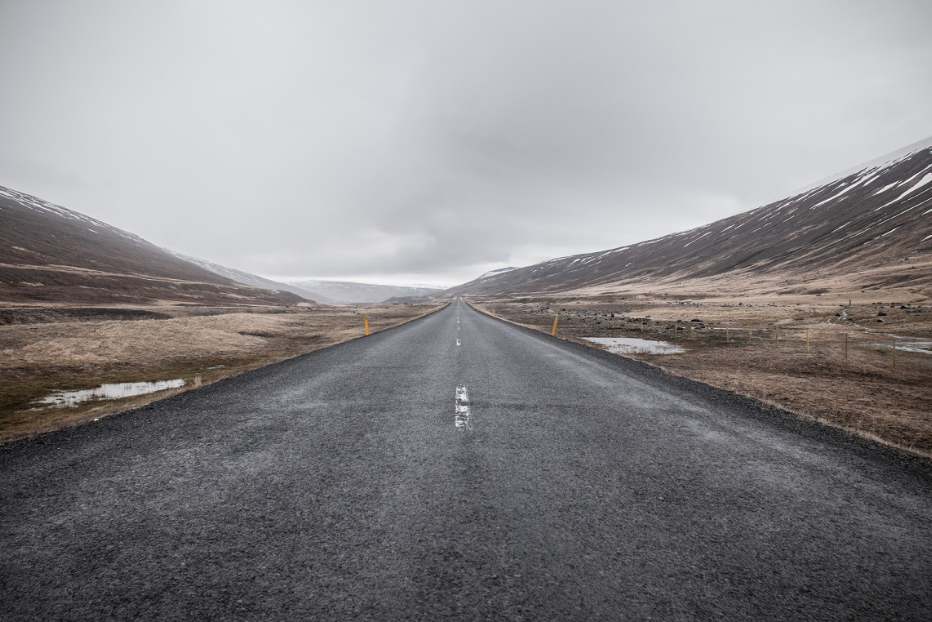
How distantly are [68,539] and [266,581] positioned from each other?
6.13 feet

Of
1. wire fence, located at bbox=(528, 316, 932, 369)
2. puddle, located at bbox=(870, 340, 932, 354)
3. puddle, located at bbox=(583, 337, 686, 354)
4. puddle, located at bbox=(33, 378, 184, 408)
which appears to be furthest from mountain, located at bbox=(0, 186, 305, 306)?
puddle, located at bbox=(870, 340, 932, 354)

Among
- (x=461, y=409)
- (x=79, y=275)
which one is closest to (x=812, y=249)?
(x=461, y=409)

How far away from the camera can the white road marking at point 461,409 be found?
6.15 m

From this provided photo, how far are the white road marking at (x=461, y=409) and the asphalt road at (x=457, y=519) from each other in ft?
0.35

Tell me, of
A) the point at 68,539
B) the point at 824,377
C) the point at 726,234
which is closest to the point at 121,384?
the point at 68,539

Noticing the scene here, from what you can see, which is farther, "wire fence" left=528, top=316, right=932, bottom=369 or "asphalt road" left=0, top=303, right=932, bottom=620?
"wire fence" left=528, top=316, right=932, bottom=369

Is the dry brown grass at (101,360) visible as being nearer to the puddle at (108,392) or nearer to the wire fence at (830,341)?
the puddle at (108,392)

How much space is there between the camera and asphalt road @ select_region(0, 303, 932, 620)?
8.23ft

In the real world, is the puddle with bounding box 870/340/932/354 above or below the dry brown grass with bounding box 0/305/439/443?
above

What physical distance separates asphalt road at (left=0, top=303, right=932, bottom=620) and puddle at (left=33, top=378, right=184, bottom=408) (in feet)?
11.0

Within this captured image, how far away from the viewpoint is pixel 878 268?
61.0 meters

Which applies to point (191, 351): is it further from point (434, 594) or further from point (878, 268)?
point (878, 268)

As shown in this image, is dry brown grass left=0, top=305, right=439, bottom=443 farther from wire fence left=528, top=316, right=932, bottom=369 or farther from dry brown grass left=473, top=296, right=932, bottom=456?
wire fence left=528, top=316, right=932, bottom=369

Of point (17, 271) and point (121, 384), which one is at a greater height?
point (17, 271)
